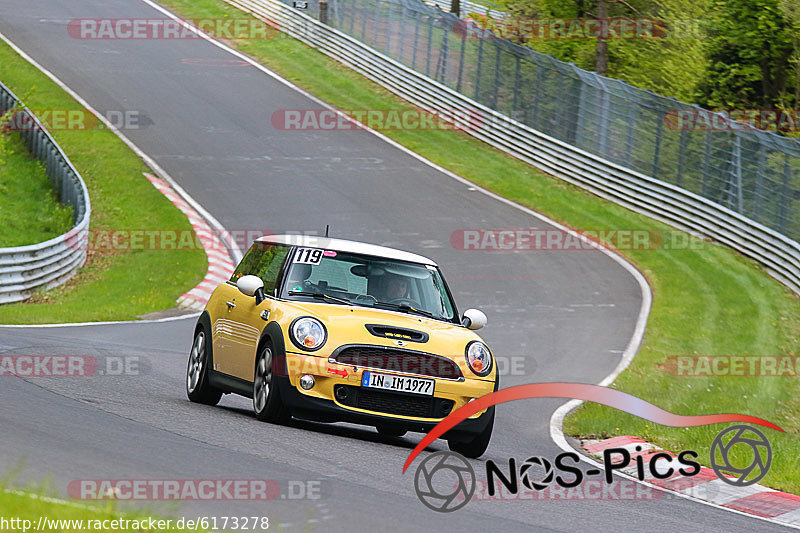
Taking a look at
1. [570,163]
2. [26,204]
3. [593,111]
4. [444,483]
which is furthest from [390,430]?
[593,111]

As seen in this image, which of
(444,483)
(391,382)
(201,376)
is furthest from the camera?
(201,376)

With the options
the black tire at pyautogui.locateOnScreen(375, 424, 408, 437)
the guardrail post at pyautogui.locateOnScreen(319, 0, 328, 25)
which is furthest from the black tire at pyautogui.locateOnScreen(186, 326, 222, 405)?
the guardrail post at pyautogui.locateOnScreen(319, 0, 328, 25)

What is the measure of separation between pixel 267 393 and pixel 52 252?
47.1ft

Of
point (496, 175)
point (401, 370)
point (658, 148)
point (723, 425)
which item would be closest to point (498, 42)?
point (496, 175)

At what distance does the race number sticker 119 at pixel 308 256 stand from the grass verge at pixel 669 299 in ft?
12.1

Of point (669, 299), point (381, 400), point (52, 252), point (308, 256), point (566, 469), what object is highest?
point (308, 256)

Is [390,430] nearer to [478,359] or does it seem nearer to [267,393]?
[478,359]

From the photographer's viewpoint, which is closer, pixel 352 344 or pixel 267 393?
pixel 352 344

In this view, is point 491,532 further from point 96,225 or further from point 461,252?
point 96,225

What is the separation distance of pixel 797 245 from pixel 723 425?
12.6m

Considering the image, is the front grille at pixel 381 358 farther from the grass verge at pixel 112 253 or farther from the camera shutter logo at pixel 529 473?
the grass verge at pixel 112 253

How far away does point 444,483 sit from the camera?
7656 mm

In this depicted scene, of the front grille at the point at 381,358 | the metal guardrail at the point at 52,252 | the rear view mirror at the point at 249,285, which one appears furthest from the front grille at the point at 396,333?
the metal guardrail at the point at 52,252

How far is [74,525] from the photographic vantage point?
5.12 m
